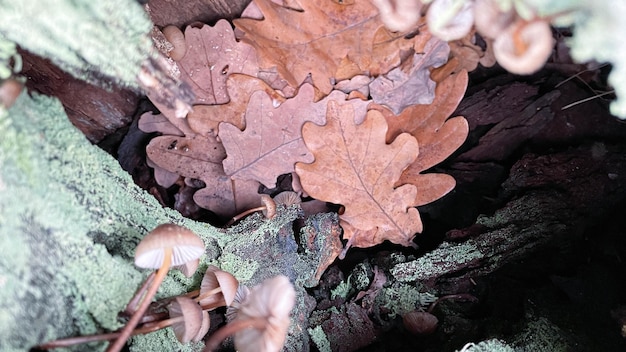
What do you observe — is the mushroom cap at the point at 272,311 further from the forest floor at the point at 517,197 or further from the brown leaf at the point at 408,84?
the brown leaf at the point at 408,84

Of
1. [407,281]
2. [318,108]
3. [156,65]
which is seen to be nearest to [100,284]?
[156,65]

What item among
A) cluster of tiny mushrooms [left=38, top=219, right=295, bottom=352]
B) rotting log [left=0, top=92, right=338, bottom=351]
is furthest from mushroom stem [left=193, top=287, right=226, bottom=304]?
rotting log [left=0, top=92, right=338, bottom=351]

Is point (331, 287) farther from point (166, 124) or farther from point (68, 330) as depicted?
point (68, 330)

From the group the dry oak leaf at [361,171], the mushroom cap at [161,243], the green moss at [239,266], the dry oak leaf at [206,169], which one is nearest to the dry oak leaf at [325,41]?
the dry oak leaf at [361,171]

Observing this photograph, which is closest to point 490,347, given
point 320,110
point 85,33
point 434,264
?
point 434,264

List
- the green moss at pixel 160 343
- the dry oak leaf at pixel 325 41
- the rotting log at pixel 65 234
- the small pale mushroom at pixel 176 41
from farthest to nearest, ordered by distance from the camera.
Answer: the small pale mushroom at pixel 176 41 < the dry oak leaf at pixel 325 41 < the green moss at pixel 160 343 < the rotting log at pixel 65 234

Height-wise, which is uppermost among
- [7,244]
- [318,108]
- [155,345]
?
[7,244]

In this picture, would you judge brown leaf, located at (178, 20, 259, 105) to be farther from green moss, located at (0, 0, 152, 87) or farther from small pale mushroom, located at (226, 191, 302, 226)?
green moss, located at (0, 0, 152, 87)
